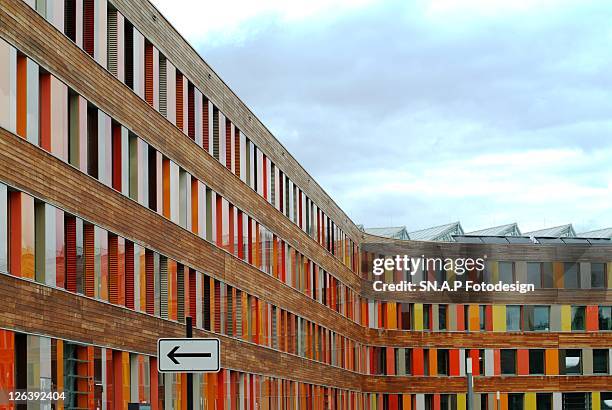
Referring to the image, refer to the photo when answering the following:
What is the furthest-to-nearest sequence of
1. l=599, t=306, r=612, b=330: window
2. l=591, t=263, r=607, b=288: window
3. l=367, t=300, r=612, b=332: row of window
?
l=599, t=306, r=612, b=330: window → l=591, t=263, r=607, b=288: window → l=367, t=300, r=612, b=332: row of window

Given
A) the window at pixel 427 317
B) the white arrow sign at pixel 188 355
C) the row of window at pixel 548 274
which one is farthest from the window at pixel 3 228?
the row of window at pixel 548 274

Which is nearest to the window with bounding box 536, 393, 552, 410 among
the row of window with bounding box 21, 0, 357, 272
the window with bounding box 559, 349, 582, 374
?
the window with bounding box 559, 349, 582, 374

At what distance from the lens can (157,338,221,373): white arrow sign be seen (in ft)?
61.5

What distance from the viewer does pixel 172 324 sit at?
43844 millimetres

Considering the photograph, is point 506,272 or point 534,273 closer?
point 506,272

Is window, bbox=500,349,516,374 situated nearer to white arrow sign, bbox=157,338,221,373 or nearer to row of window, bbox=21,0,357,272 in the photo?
row of window, bbox=21,0,357,272

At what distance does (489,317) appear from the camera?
9244cm

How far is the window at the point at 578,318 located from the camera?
306 ft

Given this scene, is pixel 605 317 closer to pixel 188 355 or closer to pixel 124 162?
pixel 124 162

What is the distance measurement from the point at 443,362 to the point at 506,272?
25.7ft

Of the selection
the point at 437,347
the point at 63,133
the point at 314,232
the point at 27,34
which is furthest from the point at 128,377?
the point at 437,347

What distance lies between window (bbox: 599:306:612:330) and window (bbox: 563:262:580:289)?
8.28 feet

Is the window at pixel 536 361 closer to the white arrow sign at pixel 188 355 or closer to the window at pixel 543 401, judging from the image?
the window at pixel 543 401

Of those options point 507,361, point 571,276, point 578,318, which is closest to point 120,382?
point 507,361
